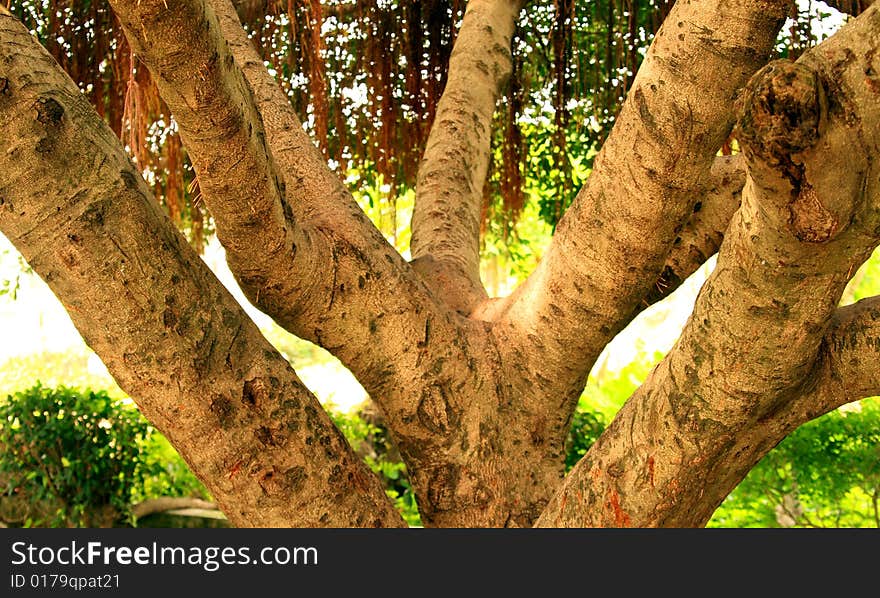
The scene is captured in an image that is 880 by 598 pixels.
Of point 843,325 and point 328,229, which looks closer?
point 843,325

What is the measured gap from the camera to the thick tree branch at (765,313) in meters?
1.31

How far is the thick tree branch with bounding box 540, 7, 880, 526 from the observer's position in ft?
4.29

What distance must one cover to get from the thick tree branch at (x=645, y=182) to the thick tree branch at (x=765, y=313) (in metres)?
0.32

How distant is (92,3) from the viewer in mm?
3340

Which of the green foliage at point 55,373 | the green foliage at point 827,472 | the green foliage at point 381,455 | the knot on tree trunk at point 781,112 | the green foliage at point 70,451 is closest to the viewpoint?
the knot on tree trunk at point 781,112

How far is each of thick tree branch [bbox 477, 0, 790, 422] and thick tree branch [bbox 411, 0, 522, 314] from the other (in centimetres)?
42

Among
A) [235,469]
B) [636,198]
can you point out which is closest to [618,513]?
[636,198]

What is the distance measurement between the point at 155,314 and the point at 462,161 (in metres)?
1.49

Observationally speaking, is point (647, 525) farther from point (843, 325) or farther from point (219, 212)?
point (219, 212)

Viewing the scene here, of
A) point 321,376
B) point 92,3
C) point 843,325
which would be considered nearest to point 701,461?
point 843,325

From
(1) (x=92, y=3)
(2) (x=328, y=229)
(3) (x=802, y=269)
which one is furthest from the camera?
(1) (x=92, y=3)

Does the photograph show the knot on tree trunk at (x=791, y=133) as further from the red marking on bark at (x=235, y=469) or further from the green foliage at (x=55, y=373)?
the green foliage at (x=55, y=373)

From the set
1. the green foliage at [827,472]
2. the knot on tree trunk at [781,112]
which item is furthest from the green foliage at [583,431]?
the knot on tree trunk at [781,112]

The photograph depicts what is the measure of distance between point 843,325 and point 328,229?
123 cm
